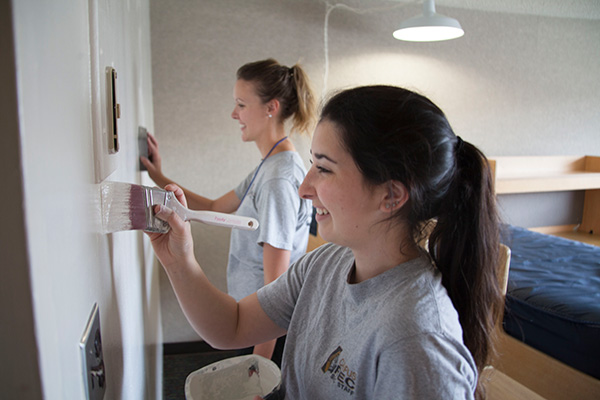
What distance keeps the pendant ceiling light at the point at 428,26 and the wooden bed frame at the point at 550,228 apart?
129 cm

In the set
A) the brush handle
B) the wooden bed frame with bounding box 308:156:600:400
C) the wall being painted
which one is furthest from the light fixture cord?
the brush handle

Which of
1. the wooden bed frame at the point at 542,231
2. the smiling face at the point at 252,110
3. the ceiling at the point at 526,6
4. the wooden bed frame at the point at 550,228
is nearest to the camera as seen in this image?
the smiling face at the point at 252,110

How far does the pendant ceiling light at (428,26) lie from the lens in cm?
226

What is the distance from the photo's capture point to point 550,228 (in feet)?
12.7

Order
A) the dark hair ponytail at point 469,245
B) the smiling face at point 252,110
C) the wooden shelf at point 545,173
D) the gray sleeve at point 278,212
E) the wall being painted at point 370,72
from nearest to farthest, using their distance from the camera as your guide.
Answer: the dark hair ponytail at point 469,245 → the gray sleeve at point 278,212 → the smiling face at point 252,110 → the wall being painted at point 370,72 → the wooden shelf at point 545,173

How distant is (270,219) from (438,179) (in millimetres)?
559

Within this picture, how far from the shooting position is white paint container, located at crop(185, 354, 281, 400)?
104cm

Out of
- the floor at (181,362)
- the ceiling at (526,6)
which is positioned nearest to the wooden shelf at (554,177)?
the ceiling at (526,6)

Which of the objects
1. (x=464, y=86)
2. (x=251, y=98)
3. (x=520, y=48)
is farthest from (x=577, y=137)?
(x=251, y=98)

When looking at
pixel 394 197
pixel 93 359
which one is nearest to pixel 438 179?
pixel 394 197

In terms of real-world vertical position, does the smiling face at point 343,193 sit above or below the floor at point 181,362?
above

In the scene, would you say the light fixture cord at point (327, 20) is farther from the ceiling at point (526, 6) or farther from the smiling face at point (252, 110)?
the smiling face at point (252, 110)

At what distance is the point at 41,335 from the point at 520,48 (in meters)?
3.86

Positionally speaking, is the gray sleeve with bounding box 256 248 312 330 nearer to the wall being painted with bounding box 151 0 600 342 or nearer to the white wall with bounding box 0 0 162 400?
the white wall with bounding box 0 0 162 400
